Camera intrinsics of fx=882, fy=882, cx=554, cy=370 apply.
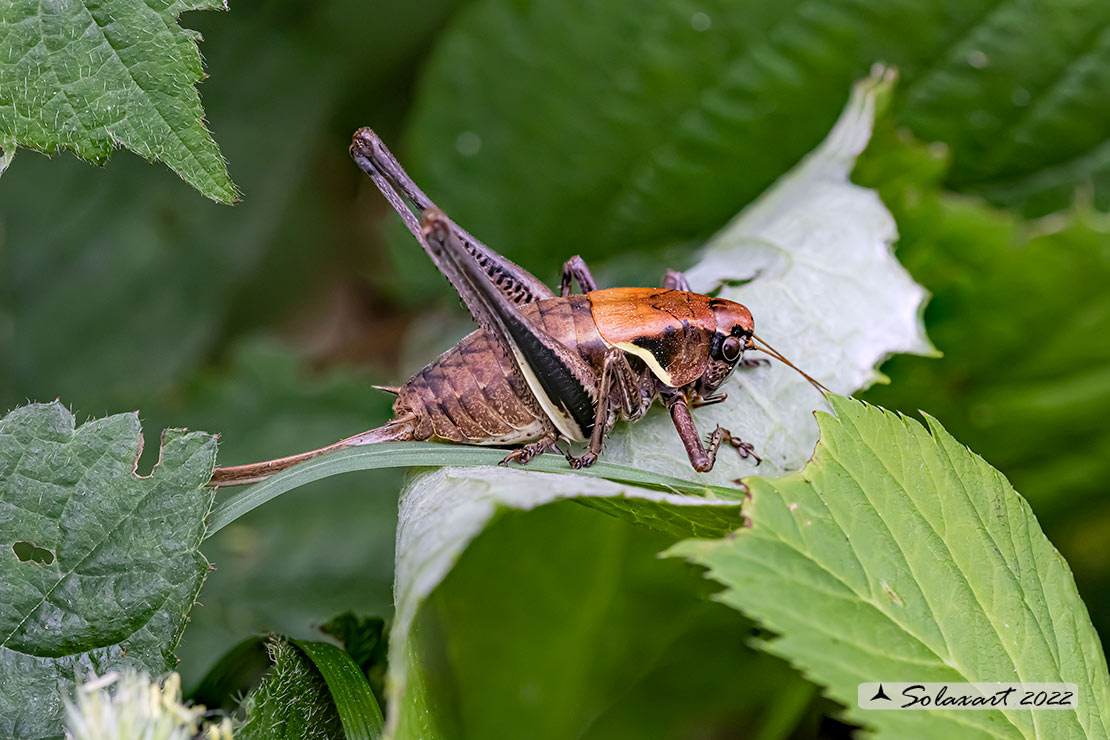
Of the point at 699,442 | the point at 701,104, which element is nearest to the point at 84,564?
the point at 699,442

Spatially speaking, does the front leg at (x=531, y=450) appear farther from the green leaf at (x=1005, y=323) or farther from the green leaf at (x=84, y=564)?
the green leaf at (x=1005, y=323)

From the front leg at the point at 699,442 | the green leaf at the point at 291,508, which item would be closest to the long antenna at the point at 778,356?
the front leg at the point at 699,442

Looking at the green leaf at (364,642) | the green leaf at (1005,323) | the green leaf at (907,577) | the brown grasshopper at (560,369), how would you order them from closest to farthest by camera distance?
1. the green leaf at (907,577)
2. the green leaf at (364,642)
3. the brown grasshopper at (560,369)
4. the green leaf at (1005,323)

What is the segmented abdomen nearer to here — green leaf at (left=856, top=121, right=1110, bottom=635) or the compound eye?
the compound eye

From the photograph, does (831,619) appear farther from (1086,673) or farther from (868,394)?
(868,394)

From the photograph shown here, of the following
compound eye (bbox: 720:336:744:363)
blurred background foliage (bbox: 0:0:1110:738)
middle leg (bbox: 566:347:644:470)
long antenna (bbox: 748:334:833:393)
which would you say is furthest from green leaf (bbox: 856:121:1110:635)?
middle leg (bbox: 566:347:644:470)

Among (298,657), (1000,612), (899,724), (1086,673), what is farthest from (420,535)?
(1086,673)

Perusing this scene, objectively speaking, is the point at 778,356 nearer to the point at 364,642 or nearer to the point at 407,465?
the point at 407,465
